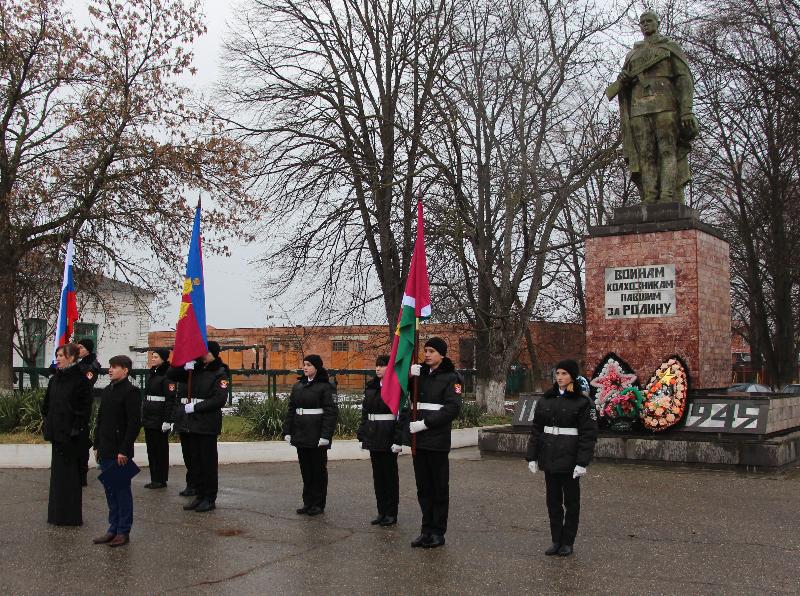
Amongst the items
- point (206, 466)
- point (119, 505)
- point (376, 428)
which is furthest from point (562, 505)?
point (206, 466)

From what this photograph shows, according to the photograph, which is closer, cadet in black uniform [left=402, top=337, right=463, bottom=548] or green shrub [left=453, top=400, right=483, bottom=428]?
cadet in black uniform [left=402, top=337, right=463, bottom=548]

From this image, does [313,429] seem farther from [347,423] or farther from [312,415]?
[347,423]

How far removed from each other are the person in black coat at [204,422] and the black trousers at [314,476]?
95 centimetres

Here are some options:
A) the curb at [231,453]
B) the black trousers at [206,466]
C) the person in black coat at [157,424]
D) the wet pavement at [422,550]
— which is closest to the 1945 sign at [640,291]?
the wet pavement at [422,550]

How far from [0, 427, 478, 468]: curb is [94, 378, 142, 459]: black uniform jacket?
17.7 feet

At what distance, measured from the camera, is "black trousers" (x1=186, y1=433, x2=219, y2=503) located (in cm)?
880

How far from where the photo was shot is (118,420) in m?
7.36

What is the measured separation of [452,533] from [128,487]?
2.82 meters

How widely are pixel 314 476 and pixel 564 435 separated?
9.58ft

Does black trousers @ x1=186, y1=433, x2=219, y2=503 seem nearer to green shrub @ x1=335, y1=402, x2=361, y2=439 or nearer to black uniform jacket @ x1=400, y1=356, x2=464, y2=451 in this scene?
black uniform jacket @ x1=400, y1=356, x2=464, y2=451

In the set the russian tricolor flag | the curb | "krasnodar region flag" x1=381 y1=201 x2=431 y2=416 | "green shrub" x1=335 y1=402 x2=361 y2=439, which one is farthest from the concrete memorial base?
the russian tricolor flag

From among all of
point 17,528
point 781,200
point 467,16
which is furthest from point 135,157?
point 781,200

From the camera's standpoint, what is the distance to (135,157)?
A: 1711 centimetres

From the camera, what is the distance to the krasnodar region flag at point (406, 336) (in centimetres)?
751
